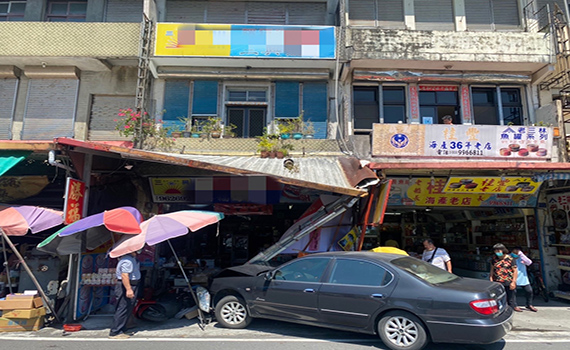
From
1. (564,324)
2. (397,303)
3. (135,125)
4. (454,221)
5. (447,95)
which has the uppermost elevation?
(447,95)

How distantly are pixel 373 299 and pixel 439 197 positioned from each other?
6.10 meters

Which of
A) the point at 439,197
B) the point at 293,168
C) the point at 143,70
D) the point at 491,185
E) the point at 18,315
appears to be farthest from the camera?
the point at 143,70

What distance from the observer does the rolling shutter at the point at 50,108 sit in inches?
442

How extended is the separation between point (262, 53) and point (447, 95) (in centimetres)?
617

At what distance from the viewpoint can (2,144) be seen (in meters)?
7.49

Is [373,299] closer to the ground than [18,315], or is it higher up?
higher up

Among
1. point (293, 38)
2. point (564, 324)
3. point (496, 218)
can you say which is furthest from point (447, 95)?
point (564, 324)

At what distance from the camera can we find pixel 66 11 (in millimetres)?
12500

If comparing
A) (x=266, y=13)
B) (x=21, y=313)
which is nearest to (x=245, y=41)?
(x=266, y=13)

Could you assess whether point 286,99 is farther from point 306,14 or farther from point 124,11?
point 124,11

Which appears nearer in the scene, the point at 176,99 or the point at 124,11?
the point at 176,99

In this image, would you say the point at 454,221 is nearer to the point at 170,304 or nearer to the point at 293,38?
the point at 293,38

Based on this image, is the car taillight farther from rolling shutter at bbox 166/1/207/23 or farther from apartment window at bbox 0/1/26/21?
apartment window at bbox 0/1/26/21

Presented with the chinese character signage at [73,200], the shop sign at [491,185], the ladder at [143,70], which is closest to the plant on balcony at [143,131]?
the ladder at [143,70]
